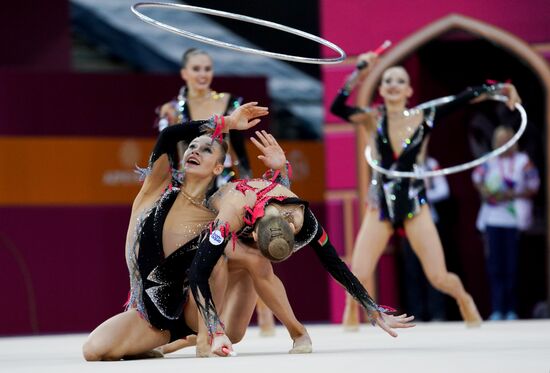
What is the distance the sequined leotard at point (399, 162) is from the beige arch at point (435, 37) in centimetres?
142

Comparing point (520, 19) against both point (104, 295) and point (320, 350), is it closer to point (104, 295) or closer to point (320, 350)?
point (104, 295)

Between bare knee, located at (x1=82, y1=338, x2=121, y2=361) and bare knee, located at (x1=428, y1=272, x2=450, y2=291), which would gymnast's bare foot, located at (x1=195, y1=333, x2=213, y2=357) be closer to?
bare knee, located at (x1=82, y1=338, x2=121, y2=361)

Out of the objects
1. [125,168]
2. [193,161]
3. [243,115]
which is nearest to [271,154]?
[243,115]

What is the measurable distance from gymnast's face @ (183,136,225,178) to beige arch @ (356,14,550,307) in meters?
4.25

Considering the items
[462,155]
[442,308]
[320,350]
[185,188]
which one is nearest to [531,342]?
[320,350]

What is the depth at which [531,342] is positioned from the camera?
579cm

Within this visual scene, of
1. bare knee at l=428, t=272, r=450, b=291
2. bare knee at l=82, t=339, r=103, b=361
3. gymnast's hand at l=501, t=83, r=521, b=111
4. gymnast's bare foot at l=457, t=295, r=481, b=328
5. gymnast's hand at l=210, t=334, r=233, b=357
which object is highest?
gymnast's hand at l=501, t=83, r=521, b=111

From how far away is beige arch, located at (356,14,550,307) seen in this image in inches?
373

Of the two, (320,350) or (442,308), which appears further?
(442,308)

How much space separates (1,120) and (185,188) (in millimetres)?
4627

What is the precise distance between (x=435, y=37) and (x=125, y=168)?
2727 mm

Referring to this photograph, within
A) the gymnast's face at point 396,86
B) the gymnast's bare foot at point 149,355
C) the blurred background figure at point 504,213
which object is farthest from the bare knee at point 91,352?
the blurred background figure at point 504,213

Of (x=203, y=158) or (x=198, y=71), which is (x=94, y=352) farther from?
(x=198, y=71)

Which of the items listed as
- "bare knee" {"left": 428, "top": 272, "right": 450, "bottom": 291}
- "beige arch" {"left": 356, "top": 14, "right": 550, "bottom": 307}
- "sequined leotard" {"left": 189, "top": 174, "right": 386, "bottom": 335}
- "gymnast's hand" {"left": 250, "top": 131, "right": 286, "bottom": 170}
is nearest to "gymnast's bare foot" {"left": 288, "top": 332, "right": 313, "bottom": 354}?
"sequined leotard" {"left": 189, "top": 174, "right": 386, "bottom": 335}
